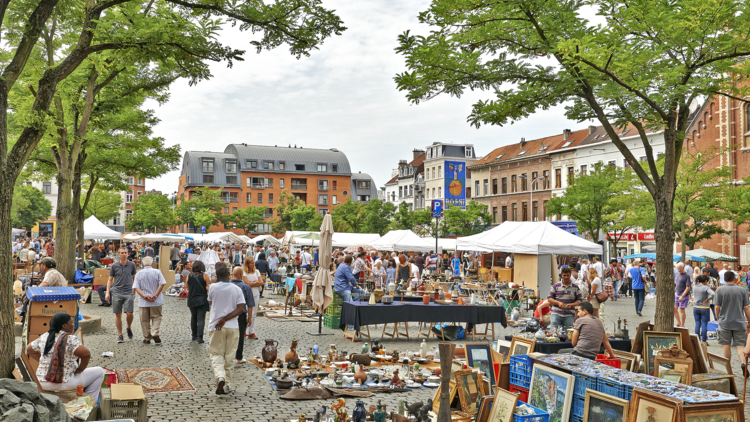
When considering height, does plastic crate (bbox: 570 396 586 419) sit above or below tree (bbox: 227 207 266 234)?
below

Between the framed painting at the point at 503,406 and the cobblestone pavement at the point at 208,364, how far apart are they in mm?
2010

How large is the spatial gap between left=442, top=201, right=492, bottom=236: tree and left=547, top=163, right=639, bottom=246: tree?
60.4 ft

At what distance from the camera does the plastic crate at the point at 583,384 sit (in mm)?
5891

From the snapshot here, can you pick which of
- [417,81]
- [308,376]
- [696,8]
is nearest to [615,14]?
[696,8]

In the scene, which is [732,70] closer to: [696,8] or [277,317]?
[696,8]

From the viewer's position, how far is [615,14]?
9.09 m

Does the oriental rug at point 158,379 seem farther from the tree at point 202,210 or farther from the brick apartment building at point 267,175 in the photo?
the brick apartment building at point 267,175

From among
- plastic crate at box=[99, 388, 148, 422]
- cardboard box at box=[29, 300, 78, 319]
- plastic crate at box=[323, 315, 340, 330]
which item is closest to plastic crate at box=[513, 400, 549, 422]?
plastic crate at box=[99, 388, 148, 422]

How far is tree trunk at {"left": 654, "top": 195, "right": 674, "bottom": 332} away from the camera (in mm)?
9867

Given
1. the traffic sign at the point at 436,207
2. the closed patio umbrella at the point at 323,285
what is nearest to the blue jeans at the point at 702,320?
the closed patio umbrella at the point at 323,285

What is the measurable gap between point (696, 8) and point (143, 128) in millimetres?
18471

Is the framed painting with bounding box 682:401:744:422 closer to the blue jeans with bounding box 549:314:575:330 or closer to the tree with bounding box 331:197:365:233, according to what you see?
the blue jeans with bounding box 549:314:575:330

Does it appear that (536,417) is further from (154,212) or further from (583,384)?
(154,212)

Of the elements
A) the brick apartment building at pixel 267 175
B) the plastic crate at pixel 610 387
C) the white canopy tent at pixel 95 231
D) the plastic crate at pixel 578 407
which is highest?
the brick apartment building at pixel 267 175
